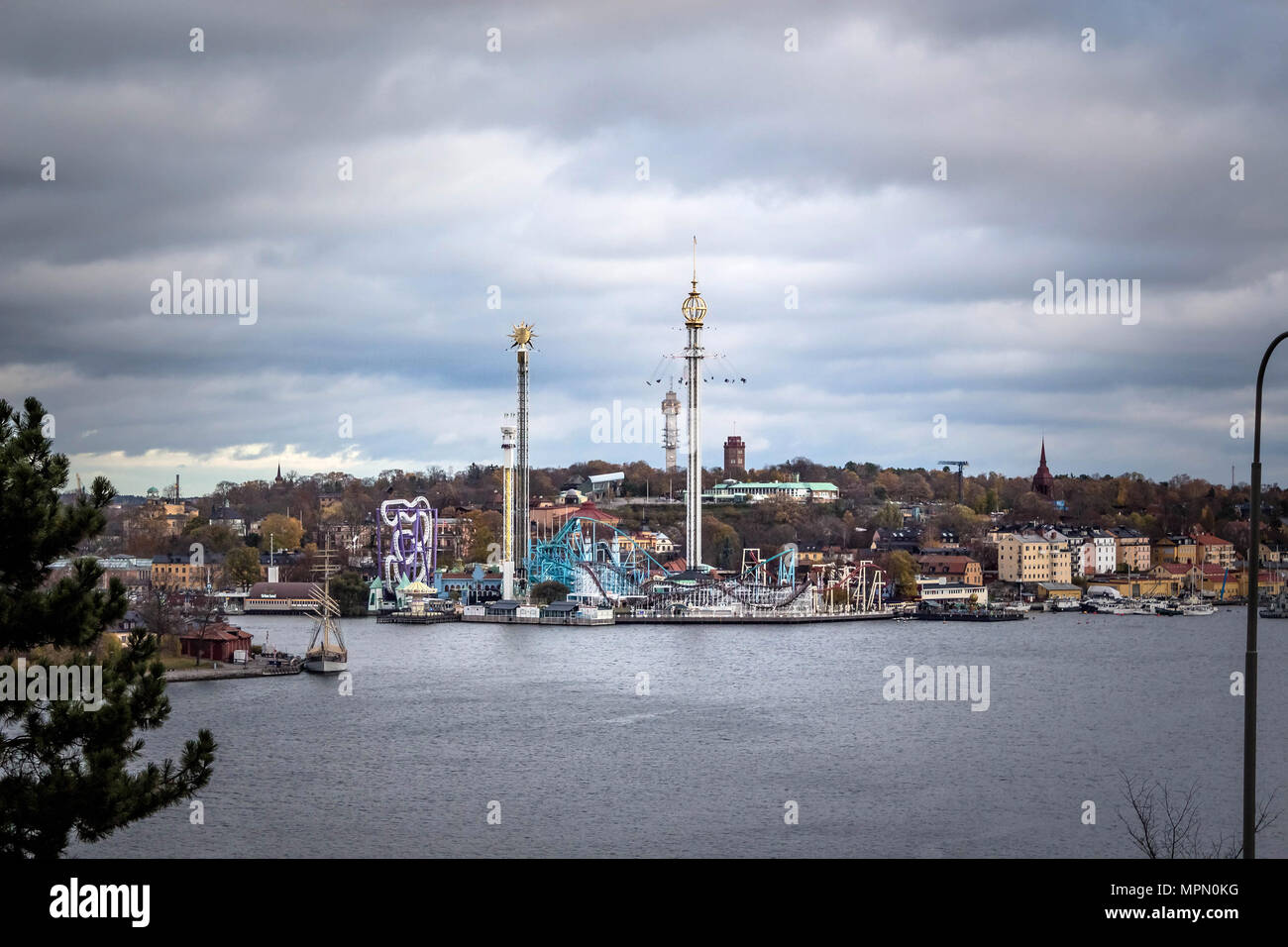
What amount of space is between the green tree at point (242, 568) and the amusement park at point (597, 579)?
4.30m

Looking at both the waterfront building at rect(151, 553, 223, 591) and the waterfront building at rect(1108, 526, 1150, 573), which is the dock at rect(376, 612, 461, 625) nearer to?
the waterfront building at rect(151, 553, 223, 591)

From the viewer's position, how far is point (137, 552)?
145 feet

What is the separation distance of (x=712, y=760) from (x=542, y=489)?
47.0 meters

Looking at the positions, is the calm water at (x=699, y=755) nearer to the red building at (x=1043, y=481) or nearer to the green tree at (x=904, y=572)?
the green tree at (x=904, y=572)

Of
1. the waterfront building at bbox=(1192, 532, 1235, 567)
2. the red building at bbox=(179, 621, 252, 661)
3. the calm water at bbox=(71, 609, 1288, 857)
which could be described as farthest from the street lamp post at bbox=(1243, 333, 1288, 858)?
the waterfront building at bbox=(1192, 532, 1235, 567)

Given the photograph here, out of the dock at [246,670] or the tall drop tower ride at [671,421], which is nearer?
Answer: the dock at [246,670]

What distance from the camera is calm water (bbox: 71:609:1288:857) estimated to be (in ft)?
32.9

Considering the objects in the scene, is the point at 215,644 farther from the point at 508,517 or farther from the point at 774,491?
the point at 774,491

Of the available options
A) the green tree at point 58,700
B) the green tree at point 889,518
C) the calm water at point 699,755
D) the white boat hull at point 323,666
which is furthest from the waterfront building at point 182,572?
the green tree at point 58,700

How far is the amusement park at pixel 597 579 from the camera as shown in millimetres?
35844

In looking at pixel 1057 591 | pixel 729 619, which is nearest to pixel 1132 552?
pixel 1057 591

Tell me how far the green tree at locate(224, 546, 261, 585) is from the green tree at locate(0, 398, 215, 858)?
37397 millimetres

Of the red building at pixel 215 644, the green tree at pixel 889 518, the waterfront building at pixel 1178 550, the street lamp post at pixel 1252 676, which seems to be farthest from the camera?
the green tree at pixel 889 518
